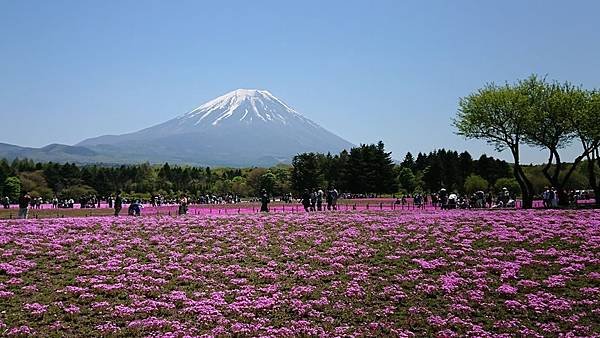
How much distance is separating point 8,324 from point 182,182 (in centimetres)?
11883

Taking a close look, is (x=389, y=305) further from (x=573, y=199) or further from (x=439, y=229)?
(x=573, y=199)

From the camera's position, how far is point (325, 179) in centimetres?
10850

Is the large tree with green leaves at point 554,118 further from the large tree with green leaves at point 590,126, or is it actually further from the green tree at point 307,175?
the green tree at point 307,175

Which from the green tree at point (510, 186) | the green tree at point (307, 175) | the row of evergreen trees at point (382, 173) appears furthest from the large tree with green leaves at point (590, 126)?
the green tree at point (307, 175)

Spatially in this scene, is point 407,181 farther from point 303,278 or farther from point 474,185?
point 303,278

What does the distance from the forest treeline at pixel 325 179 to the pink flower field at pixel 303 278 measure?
58715mm

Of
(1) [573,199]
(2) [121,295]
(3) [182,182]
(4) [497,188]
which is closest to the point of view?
(2) [121,295]

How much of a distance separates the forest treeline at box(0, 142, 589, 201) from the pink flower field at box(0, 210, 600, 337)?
2312 inches

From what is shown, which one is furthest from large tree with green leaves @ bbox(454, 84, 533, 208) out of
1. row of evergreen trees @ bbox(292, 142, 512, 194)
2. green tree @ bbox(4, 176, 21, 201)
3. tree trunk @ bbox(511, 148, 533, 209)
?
green tree @ bbox(4, 176, 21, 201)

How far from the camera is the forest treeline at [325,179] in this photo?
316 ft

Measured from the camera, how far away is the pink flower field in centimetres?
1452

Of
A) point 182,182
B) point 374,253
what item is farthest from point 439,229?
point 182,182

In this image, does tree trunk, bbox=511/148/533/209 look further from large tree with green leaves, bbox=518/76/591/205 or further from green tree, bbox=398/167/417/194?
green tree, bbox=398/167/417/194

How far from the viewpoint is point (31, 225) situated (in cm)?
2717
